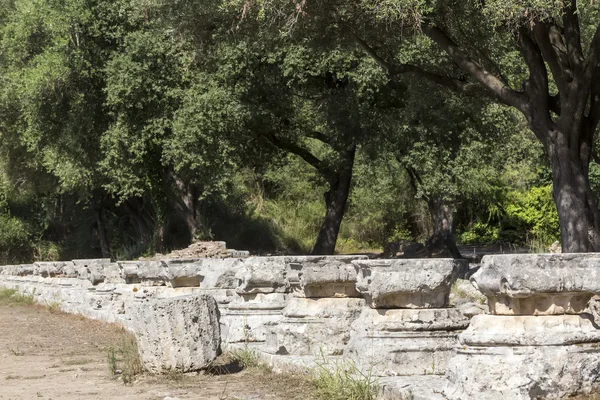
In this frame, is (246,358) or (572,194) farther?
(572,194)

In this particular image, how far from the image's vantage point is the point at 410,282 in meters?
7.50

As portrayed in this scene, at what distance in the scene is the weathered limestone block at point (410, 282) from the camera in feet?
24.6

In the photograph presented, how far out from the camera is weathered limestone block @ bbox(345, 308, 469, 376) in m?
7.36

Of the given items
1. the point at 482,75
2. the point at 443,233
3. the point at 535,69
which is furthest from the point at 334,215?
the point at 535,69

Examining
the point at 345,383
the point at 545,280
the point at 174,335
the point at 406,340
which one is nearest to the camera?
the point at 545,280

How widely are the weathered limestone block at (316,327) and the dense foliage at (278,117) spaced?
234 inches

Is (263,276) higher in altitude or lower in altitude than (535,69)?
lower

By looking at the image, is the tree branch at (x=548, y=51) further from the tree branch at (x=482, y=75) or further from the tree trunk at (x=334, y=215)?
the tree trunk at (x=334, y=215)

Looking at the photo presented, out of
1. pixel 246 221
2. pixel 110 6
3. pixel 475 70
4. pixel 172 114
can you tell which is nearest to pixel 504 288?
pixel 475 70

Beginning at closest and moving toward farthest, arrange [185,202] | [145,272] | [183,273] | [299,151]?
[183,273] → [145,272] → [299,151] → [185,202]

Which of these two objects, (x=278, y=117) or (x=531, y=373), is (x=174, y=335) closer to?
(x=531, y=373)

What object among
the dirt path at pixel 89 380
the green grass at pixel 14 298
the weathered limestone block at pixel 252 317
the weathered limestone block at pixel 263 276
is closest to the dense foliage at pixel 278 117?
the green grass at pixel 14 298

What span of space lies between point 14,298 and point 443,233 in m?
10.6

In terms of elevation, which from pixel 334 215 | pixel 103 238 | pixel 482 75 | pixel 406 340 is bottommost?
pixel 406 340
